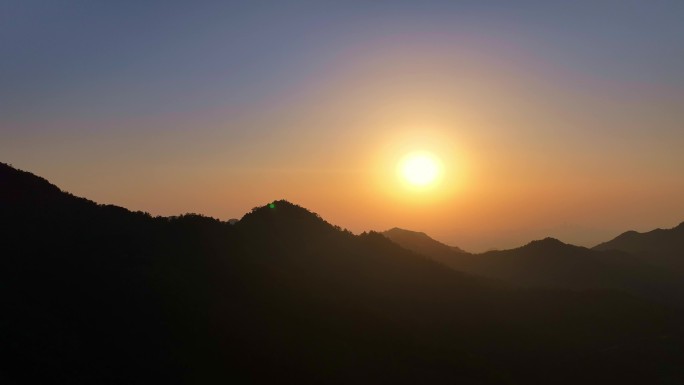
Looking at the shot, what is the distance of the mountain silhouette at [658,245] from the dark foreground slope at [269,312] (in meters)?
81.7

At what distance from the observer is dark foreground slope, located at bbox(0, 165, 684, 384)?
3069 centimetres

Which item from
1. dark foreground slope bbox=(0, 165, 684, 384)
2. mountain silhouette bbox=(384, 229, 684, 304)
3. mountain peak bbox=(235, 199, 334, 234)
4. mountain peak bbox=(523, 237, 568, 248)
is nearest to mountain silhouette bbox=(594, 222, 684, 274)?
mountain silhouette bbox=(384, 229, 684, 304)


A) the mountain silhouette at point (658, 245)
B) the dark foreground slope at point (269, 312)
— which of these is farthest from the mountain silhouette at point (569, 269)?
the dark foreground slope at point (269, 312)

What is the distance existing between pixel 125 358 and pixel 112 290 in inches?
353

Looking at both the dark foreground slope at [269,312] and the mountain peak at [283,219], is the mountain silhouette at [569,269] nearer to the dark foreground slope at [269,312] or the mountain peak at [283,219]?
the dark foreground slope at [269,312]

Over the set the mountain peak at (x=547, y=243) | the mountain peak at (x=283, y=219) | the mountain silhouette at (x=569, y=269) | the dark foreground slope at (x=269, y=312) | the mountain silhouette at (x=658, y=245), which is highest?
the mountain silhouette at (x=658, y=245)

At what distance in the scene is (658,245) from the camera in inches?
6526

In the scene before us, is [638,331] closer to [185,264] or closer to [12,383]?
[185,264]

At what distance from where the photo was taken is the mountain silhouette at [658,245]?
145125mm

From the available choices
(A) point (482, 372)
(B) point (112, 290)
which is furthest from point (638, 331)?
(B) point (112, 290)

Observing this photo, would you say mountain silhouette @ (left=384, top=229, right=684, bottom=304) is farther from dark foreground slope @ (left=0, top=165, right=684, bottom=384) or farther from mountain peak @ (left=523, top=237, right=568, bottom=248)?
dark foreground slope @ (left=0, top=165, right=684, bottom=384)

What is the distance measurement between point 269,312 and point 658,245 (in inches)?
6564

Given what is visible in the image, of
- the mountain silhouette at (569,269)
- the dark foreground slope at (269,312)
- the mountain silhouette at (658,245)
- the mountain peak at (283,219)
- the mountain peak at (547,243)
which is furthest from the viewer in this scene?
the mountain silhouette at (658,245)

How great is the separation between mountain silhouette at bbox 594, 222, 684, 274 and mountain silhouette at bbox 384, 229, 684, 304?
1989 cm
